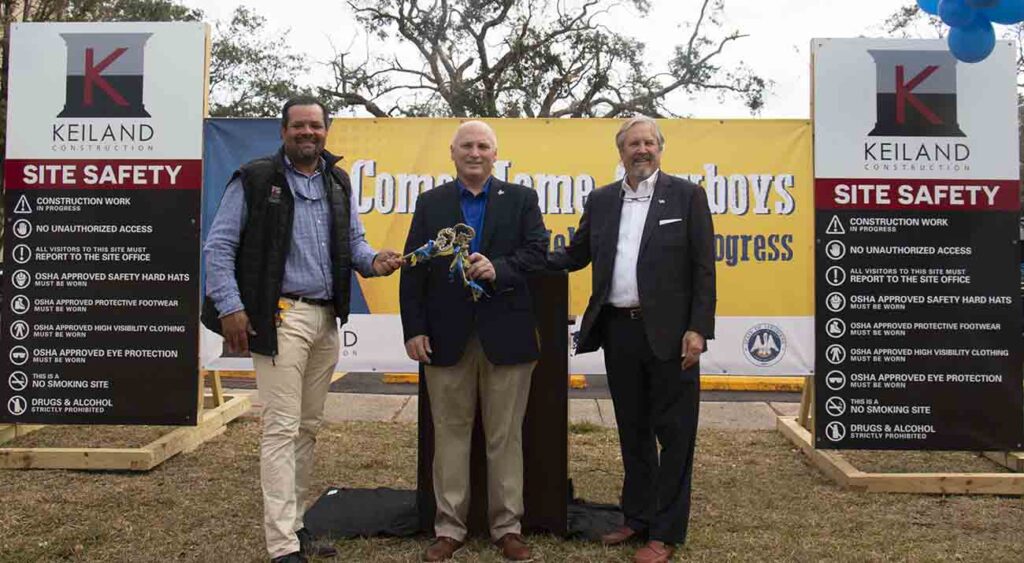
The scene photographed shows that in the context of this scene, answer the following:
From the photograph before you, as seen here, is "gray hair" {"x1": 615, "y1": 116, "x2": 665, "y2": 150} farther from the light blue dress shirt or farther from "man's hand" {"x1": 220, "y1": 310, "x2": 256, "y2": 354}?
"man's hand" {"x1": 220, "y1": 310, "x2": 256, "y2": 354}

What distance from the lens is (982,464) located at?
17.3ft

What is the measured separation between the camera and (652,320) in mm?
3334

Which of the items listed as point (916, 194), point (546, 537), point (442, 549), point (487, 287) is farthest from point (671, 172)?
point (442, 549)

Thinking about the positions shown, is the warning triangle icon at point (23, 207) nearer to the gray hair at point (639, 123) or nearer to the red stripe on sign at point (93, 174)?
the red stripe on sign at point (93, 174)

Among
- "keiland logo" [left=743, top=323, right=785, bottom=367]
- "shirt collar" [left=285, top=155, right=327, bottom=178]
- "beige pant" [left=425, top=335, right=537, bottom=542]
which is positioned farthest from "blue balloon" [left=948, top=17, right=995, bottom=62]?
"shirt collar" [left=285, top=155, right=327, bottom=178]

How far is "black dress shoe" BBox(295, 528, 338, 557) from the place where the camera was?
11.1ft

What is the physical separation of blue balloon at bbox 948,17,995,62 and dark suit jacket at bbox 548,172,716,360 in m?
1.90

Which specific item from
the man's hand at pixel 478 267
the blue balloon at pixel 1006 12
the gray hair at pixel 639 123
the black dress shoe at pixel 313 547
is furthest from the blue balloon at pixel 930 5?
the black dress shoe at pixel 313 547

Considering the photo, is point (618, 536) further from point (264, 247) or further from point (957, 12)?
point (957, 12)

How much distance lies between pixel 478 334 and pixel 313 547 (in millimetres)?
1212

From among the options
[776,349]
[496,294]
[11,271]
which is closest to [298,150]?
[496,294]

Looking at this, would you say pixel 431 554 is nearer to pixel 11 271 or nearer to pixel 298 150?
pixel 298 150

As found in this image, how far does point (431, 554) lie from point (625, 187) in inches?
72.9

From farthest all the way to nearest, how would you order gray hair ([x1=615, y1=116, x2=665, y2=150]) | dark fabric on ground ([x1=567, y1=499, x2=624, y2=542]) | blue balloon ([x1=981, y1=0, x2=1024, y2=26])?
blue balloon ([x1=981, y1=0, x2=1024, y2=26]) < dark fabric on ground ([x1=567, y1=499, x2=624, y2=542]) < gray hair ([x1=615, y1=116, x2=665, y2=150])
